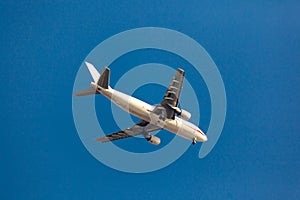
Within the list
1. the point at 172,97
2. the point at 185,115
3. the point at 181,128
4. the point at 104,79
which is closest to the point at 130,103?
the point at 104,79

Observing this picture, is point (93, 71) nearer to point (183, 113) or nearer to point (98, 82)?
point (98, 82)

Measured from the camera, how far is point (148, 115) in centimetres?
4141

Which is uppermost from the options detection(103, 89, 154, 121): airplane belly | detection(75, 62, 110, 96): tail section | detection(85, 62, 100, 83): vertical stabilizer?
detection(85, 62, 100, 83): vertical stabilizer

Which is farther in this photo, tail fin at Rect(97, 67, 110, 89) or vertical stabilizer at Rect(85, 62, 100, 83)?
vertical stabilizer at Rect(85, 62, 100, 83)

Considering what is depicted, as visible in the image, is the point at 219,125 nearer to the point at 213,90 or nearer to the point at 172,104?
the point at 213,90

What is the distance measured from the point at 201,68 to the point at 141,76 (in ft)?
17.0

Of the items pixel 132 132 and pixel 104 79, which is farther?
pixel 132 132

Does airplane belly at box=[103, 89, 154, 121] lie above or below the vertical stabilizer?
below

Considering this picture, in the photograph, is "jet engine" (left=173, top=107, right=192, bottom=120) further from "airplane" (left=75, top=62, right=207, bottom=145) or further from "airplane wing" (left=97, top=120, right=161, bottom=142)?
"airplane wing" (left=97, top=120, right=161, bottom=142)

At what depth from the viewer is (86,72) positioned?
1699 inches

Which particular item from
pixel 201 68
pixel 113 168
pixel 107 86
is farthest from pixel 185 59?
pixel 113 168

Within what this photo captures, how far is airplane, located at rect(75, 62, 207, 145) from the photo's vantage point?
39.8m

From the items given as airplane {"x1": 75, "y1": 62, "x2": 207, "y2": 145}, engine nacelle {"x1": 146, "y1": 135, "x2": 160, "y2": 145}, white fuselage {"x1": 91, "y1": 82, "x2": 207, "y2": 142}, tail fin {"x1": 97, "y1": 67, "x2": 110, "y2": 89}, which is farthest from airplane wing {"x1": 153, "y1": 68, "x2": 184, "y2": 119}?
tail fin {"x1": 97, "y1": 67, "x2": 110, "y2": 89}

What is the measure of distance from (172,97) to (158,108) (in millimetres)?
1710
